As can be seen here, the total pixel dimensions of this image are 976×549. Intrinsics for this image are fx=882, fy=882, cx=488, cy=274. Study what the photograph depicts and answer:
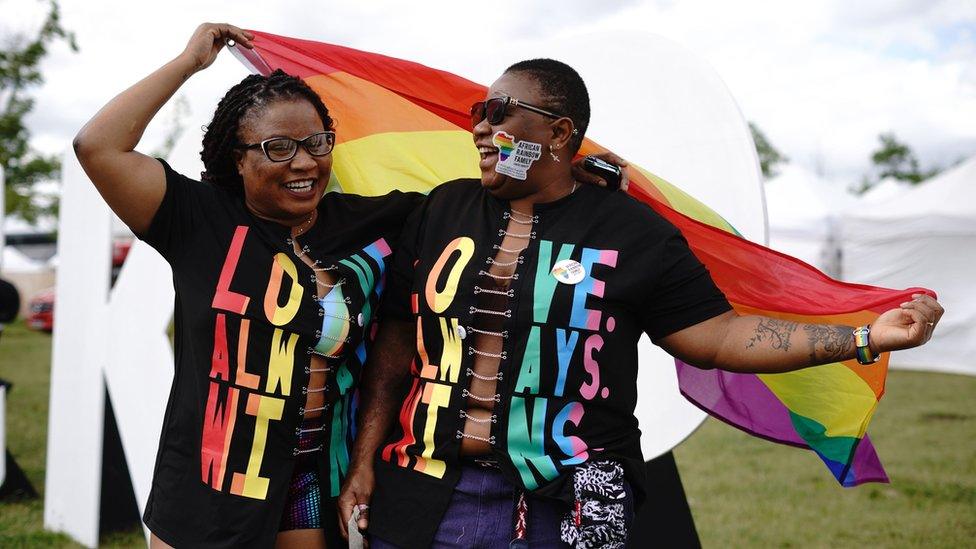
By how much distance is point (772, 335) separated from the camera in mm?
2447

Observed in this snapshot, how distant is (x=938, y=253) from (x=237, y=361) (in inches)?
537

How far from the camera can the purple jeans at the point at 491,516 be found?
2.33 meters

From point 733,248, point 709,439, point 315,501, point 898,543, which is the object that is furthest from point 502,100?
point 709,439

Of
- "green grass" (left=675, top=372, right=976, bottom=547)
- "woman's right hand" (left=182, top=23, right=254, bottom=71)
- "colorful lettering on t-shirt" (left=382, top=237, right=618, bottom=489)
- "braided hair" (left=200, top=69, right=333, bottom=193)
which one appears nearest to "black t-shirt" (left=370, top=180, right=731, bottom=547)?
"colorful lettering on t-shirt" (left=382, top=237, right=618, bottom=489)

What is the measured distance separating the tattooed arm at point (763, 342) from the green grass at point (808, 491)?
3403 mm

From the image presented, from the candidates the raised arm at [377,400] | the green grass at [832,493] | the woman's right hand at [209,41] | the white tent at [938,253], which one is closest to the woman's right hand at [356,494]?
the raised arm at [377,400]

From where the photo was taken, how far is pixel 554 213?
2523 millimetres

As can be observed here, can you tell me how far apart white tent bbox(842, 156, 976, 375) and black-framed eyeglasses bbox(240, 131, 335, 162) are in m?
13.0

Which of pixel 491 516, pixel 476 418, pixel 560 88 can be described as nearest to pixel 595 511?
pixel 491 516

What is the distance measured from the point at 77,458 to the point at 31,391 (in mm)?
6685

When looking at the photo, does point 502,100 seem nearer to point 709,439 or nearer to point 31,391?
point 709,439

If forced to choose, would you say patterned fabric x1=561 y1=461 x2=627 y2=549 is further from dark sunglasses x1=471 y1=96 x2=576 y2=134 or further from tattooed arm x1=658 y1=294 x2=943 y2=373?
dark sunglasses x1=471 y1=96 x2=576 y2=134

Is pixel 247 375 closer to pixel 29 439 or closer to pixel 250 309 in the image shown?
pixel 250 309

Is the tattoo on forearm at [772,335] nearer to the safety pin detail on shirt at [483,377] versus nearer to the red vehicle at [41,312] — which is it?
the safety pin detail on shirt at [483,377]
